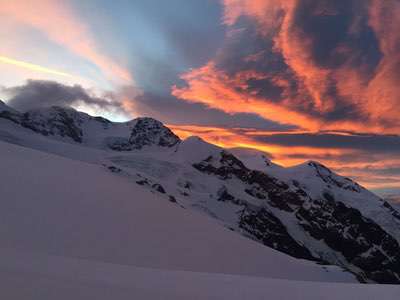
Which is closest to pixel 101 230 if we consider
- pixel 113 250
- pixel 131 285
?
pixel 113 250

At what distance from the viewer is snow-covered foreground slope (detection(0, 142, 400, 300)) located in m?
6.09

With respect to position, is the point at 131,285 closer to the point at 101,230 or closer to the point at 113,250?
the point at 113,250

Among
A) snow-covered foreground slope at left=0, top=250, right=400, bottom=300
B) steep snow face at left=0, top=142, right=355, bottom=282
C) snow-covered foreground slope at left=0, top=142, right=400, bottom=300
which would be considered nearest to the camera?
snow-covered foreground slope at left=0, top=250, right=400, bottom=300

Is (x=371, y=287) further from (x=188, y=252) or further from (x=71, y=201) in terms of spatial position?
(x=71, y=201)

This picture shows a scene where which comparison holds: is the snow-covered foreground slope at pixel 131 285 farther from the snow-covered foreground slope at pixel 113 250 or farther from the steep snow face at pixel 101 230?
the steep snow face at pixel 101 230

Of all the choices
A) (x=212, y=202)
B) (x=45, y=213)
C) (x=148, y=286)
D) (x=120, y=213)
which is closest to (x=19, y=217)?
(x=45, y=213)

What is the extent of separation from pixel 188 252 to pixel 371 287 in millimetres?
5395

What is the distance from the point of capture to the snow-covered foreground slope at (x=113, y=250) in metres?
6.09

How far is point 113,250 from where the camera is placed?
34.2 ft

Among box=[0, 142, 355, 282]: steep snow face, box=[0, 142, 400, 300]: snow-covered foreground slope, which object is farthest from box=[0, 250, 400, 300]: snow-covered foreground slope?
box=[0, 142, 355, 282]: steep snow face

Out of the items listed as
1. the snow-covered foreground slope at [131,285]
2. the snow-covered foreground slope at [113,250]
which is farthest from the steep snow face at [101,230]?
the snow-covered foreground slope at [131,285]

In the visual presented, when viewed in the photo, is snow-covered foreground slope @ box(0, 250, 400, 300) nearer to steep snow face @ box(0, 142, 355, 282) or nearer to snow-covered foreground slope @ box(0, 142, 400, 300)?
snow-covered foreground slope @ box(0, 142, 400, 300)

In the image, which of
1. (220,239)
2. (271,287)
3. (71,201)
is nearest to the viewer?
(271,287)

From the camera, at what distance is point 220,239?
14.8 m
